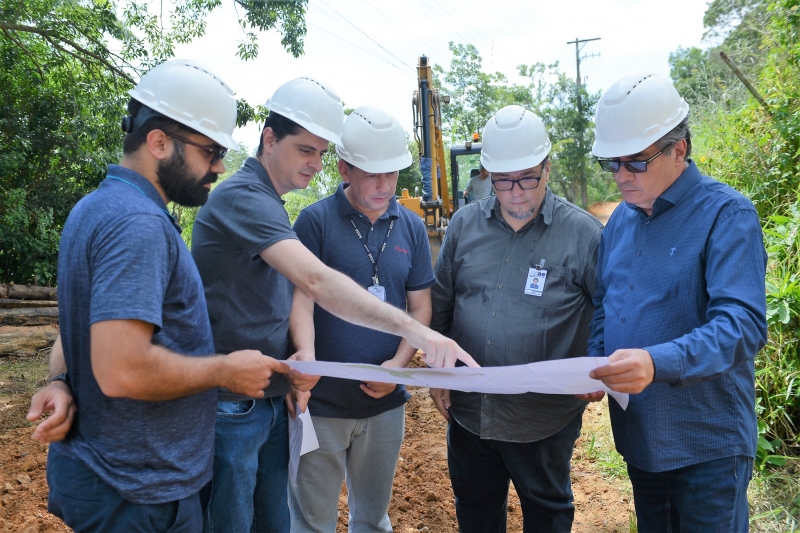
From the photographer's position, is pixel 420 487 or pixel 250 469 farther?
pixel 420 487

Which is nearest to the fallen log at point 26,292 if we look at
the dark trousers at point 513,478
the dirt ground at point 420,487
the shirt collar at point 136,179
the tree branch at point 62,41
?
the tree branch at point 62,41

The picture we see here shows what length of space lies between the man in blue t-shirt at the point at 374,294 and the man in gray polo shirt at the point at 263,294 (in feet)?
1.17

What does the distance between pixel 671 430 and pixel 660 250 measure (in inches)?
25.2

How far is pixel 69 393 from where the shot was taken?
1.80 m

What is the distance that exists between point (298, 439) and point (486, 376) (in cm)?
89

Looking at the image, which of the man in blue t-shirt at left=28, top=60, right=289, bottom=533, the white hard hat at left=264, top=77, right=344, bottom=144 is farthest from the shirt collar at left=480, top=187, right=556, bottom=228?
the man in blue t-shirt at left=28, top=60, right=289, bottom=533

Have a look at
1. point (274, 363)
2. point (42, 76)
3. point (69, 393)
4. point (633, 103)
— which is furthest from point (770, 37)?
point (42, 76)

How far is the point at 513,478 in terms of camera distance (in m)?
2.96

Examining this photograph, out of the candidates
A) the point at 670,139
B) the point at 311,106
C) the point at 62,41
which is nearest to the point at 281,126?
the point at 311,106

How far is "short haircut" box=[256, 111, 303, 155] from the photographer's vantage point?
2592 millimetres

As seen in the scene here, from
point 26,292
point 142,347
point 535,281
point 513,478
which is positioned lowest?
point 26,292

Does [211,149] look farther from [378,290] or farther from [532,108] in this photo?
[532,108]

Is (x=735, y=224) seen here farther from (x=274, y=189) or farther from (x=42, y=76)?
(x=42, y=76)

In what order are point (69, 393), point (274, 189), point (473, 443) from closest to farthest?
point (69, 393), point (274, 189), point (473, 443)
